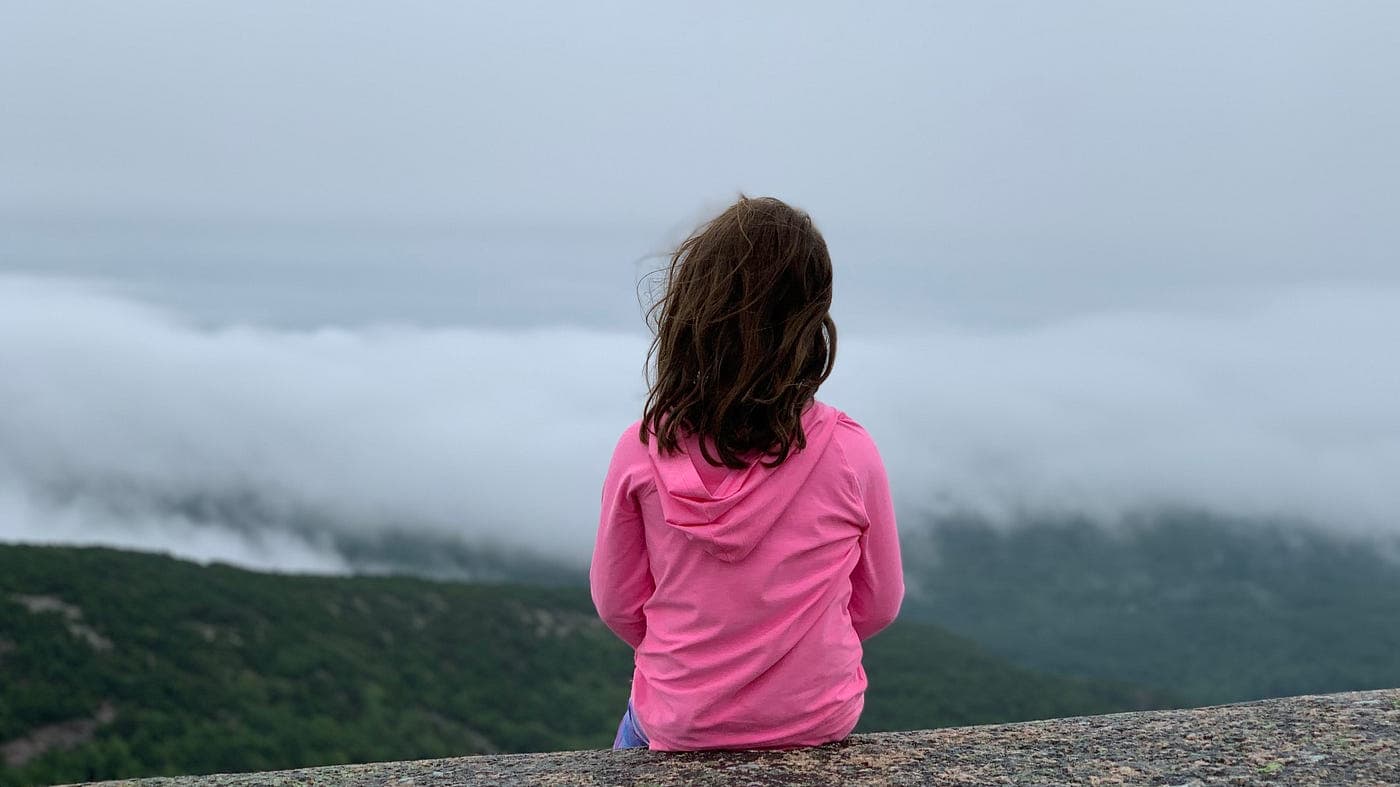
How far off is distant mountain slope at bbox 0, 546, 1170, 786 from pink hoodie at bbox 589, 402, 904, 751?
32.5 m

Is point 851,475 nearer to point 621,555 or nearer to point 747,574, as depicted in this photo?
point 747,574

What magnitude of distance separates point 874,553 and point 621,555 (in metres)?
1.01

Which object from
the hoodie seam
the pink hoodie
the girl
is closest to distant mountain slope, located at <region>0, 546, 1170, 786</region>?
the pink hoodie

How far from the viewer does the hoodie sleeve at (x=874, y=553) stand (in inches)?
192

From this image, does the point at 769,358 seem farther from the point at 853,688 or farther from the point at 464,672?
the point at 464,672

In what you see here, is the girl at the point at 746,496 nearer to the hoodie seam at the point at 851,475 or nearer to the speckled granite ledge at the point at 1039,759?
the hoodie seam at the point at 851,475

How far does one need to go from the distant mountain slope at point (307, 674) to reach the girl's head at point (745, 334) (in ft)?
108

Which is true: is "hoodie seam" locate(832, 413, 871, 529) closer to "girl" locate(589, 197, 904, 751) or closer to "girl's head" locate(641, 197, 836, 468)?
"girl" locate(589, 197, 904, 751)

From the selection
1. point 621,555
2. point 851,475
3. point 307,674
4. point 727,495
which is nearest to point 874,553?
point 851,475

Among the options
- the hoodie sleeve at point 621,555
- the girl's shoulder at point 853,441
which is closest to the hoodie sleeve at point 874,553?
the girl's shoulder at point 853,441

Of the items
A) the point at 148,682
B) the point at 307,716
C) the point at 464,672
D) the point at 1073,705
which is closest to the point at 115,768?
the point at 148,682

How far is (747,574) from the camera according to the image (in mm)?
4742

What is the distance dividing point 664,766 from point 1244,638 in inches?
7667

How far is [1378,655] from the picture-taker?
145750mm
